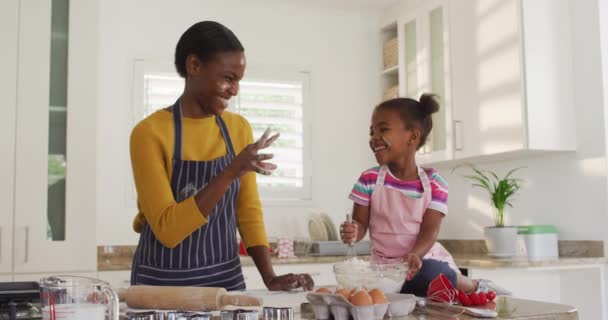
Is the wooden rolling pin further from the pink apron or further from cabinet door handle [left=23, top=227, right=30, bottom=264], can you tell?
cabinet door handle [left=23, top=227, right=30, bottom=264]

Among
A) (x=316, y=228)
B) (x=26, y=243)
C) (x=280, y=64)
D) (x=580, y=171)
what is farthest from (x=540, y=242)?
(x=26, y=243)

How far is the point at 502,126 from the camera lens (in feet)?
10.8

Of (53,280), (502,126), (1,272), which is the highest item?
(502,126)

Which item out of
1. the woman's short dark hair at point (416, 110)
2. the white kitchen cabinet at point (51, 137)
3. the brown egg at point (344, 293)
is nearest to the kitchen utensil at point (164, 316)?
the brown egg at point (344, 293)

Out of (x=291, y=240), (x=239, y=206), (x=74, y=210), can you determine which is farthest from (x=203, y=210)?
(x=291, y=240)

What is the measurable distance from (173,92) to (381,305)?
308cm

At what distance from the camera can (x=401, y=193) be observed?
1970 mm

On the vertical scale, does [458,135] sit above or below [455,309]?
above

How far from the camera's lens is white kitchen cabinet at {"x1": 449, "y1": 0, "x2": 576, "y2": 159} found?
3.18 meters

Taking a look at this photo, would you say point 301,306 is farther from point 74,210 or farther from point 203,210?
point 74,210

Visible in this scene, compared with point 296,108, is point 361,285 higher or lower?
lower

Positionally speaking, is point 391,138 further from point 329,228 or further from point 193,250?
point 329,228

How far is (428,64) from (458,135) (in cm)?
50

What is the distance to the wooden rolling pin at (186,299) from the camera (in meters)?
1.26
